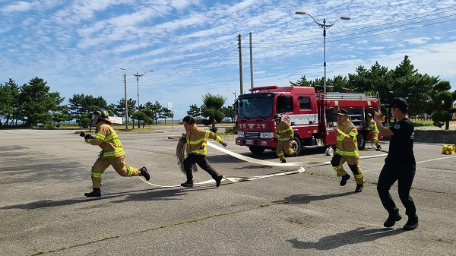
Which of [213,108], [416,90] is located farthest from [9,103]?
[416,90]

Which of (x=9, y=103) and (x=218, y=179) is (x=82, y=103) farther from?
(x=218, y=179)

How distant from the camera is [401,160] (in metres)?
4.71

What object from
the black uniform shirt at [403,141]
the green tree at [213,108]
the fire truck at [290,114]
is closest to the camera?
the black uniform shirt at [403,141]

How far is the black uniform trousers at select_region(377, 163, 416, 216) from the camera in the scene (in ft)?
15.4

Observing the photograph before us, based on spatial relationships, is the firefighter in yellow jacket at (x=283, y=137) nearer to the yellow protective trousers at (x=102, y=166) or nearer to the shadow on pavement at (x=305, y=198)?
the shadow on pavement at (x=305, y=198)

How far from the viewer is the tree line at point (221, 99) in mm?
25219

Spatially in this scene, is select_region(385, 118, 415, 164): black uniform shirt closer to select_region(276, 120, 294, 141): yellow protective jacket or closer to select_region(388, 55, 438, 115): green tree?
select_region(276, 120, 294, 141): yellow protective jacket

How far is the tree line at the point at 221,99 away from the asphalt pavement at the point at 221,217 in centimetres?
1195

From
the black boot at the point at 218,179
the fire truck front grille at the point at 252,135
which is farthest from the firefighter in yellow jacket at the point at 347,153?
the fire truck front grille at the point at 252,135

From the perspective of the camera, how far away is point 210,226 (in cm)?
503

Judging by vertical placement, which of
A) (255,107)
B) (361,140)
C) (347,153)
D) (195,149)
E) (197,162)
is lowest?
(361,140)

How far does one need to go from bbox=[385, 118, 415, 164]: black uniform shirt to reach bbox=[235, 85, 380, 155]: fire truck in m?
8.35

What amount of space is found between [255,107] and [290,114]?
1327mm

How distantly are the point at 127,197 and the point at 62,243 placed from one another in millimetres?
2584
